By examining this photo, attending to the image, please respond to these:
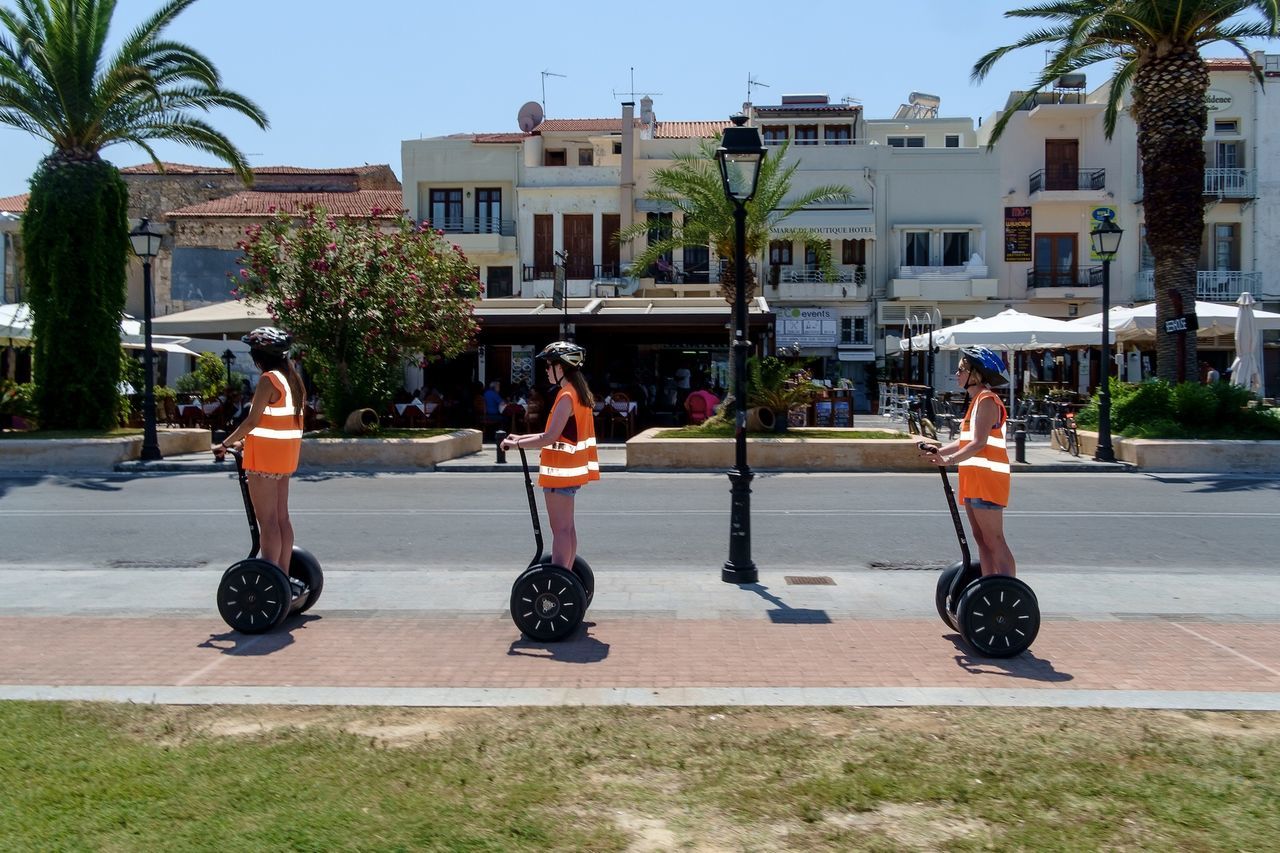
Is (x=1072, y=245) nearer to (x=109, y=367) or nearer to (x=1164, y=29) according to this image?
(x=1164, y=29)

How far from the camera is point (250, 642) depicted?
6.56 meters

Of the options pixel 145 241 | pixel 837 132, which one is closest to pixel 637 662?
pixel 145 241

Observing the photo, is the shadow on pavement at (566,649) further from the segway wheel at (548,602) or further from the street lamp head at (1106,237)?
the street lamp head at (1106,237)

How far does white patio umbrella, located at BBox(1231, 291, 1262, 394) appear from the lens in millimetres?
20500

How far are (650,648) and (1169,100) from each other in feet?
56.9

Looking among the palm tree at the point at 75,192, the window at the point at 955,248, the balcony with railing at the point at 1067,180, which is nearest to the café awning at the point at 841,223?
the window at the point at 955,248

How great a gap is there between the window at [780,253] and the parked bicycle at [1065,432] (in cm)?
1818

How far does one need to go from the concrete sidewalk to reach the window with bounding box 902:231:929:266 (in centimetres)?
3148

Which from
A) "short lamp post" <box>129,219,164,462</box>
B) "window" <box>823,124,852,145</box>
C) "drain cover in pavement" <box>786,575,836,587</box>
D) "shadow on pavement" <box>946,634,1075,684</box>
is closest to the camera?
"shadow on pavement" <box>946,634,1075,684</box>

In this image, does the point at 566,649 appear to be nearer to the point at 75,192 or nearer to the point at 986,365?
the point at 986,365

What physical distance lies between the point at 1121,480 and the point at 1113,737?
1284 cm

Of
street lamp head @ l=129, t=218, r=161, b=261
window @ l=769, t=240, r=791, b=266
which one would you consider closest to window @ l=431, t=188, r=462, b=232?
window @ l=769, t=240, r=791, b=266

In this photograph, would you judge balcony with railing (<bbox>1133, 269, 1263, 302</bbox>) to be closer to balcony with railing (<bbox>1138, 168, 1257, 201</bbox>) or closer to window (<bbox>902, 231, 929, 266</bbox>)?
balcony with railing (<bbox>1138, 168, 1257, 201</bbox>)

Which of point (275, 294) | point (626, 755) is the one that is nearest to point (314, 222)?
point (275, 294)
